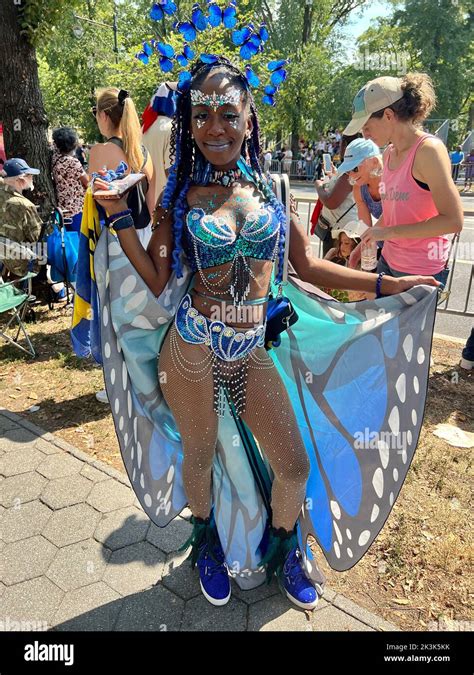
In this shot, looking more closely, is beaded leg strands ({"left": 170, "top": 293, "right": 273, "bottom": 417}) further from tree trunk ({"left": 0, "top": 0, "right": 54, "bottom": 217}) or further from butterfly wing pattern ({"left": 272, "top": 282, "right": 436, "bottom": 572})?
tree trunk ({"left": 0, "top": 0, "right": 54, "bottom": 217})

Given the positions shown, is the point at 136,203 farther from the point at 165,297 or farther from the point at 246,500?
the point at 246,500

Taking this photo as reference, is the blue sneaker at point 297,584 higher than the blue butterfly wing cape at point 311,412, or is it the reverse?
the blue butterfly wing cape at point 311,412

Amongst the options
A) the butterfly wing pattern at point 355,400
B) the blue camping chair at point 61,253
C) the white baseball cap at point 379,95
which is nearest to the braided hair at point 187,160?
the butterfly wing pattern at point 355,400

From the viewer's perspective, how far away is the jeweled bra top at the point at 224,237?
184cm

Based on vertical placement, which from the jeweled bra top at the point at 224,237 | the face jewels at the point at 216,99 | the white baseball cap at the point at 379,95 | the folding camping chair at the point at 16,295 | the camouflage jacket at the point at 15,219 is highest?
the white baseball cap at the point at 379,95

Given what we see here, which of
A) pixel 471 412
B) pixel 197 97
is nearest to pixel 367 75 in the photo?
pixel 471 412

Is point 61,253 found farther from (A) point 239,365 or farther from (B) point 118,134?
(A) point 239,365

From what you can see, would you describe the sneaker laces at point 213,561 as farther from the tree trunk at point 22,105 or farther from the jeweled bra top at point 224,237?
the tree trunk at point 22,105

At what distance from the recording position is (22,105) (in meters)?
5.82

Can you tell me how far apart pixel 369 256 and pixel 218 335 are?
1.92 meters

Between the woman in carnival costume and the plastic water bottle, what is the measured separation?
4.32ft

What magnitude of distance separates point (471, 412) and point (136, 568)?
2.76 m

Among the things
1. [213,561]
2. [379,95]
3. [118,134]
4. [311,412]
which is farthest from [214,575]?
[118,134]

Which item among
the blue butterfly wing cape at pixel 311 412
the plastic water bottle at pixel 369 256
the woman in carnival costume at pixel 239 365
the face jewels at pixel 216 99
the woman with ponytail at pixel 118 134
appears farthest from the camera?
the woman with ponytail at pixel 118 134
